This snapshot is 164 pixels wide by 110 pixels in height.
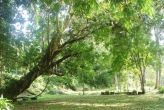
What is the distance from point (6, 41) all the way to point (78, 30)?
150 inches

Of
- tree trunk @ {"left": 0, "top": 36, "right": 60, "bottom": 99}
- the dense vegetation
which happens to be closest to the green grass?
tree trunk @ {"left": 0, "top": 36, "right": 60, "bottom": 99}

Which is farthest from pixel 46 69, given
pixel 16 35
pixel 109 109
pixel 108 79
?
pixel 108 79

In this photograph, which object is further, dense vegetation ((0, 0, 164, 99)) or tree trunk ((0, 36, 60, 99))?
tree trunk ((0, 36, 60, 99))

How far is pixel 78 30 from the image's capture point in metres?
11.7

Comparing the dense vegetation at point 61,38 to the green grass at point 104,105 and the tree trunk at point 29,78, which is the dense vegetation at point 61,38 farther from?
the green grass at point 104,105

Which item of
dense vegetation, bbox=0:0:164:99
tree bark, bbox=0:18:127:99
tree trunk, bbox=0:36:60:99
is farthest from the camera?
tree trunk, bbox=0:36:60:99

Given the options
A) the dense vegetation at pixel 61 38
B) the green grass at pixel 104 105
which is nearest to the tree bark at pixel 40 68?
the dense vegetation at pixel 61 38

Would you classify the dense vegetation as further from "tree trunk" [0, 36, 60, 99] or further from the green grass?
the green grass

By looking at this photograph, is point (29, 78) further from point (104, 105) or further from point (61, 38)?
point (104, 105)

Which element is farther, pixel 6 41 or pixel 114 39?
pixel 114 39

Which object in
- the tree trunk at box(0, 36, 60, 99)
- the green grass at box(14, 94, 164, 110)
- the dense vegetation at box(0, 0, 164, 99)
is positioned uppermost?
the dense vegetation at box(0, 0, 164, 99)

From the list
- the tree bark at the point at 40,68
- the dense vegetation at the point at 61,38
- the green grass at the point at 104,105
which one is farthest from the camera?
the tree bark at the point at 40,68

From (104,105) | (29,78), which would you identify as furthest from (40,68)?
(104,105)

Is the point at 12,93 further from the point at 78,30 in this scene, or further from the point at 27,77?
the point at 78,30
